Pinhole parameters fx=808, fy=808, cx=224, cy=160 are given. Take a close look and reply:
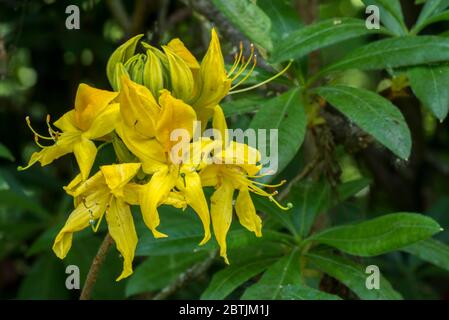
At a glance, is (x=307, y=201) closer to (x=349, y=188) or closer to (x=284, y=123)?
(x=349, y=188)

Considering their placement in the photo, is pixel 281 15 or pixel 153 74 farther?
pixel 281 15

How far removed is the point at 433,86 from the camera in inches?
57.5

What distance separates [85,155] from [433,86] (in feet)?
2.13

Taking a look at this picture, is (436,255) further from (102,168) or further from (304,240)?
(102,168)

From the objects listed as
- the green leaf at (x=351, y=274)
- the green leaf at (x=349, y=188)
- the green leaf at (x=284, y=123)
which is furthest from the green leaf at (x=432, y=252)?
the green leaf at (x=284, y=123)

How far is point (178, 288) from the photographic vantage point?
5.93ft

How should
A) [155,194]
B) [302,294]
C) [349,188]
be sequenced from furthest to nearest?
1. [349,188]
2. [302,294]
3. [155,194]

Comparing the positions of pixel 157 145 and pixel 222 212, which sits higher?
pixel 157 145

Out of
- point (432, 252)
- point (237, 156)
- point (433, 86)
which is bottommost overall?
point (432, 252)

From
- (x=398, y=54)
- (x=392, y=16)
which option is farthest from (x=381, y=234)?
(x=392, y=16)

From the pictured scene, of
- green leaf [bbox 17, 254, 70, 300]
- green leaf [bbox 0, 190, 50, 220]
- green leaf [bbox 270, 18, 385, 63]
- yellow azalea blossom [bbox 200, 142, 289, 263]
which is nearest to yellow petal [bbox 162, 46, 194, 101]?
yellow azalea blossom [bbox 200, 142, 289, 263]

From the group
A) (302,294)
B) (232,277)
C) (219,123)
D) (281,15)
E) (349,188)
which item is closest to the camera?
(219,123)

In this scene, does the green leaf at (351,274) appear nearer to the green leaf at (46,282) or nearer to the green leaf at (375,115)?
the green leaf at (375,115)

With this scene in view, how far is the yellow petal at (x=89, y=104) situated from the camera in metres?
1.21
